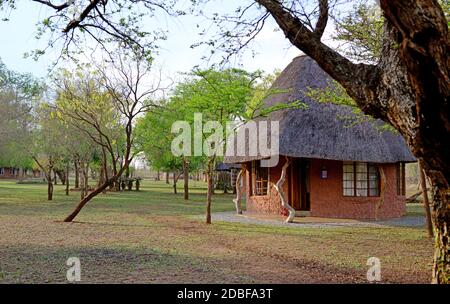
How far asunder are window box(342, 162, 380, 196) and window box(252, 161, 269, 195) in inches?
120

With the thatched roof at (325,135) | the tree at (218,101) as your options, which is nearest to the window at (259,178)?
the thatched roof at (325,135)

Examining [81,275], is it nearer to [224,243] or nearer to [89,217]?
[224,243]

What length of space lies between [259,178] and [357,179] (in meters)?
3.91

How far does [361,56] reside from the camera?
35.3 ft

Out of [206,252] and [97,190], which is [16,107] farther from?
[206,252]

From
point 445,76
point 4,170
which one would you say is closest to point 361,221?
point 445,76

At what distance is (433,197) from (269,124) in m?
11.9

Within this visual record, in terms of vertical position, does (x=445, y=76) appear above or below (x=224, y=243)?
above

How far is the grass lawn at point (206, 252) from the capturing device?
268 inches

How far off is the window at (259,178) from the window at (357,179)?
305 cm

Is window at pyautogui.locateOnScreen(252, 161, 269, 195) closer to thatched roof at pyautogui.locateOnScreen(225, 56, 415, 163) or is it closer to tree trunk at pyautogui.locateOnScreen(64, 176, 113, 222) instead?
thatched roof at pyautogui.locateOnScreen(225, 56, 415, 163)

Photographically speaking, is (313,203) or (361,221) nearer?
(361,221)

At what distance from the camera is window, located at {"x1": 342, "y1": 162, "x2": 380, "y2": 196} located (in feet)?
54.2

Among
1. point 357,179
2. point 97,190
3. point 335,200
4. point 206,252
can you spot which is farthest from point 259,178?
point 206,252
